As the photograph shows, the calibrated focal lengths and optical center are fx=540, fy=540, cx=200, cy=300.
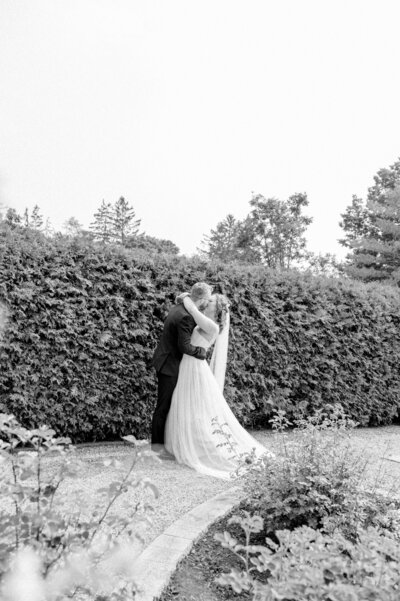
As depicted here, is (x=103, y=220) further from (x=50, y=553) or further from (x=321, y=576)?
(x=321, y=576)

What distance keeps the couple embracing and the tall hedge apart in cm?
100

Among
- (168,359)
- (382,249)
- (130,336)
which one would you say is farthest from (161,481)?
(382,249)

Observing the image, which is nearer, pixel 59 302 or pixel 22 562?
pixel 22 562

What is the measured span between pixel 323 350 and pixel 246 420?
6.60 feet

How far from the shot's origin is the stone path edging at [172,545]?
3031mm

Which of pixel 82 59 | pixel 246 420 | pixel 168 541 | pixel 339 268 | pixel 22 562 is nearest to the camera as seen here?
pixel 22 562

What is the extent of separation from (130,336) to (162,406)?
4.23ft

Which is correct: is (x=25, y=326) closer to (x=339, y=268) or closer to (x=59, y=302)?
(x=59, y=302)

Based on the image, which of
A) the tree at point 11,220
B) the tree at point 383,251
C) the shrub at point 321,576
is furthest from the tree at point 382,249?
the shrub at point 321,576

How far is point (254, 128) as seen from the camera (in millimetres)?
9102

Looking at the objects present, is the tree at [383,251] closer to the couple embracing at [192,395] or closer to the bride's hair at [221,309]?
the bride's hair at [221,309]

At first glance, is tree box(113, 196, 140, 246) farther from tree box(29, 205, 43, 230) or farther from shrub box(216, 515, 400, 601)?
shrub box(216, 515, 400, 601)

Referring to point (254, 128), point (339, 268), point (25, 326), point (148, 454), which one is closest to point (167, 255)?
point (25, 326)

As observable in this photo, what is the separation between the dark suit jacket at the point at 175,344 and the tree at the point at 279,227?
121 feet
